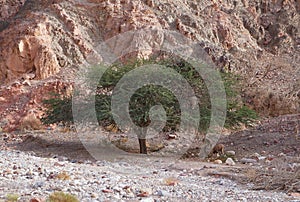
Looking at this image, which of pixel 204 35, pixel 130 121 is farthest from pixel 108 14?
pixel 130 121

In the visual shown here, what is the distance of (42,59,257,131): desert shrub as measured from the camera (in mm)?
10070

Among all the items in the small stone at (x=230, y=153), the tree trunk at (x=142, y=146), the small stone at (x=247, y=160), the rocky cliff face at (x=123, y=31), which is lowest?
the small stone at (x=247, y=160)

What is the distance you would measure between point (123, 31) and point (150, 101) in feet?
43.1

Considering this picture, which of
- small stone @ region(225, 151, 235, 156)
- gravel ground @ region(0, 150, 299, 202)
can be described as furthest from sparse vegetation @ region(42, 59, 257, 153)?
gravel ground @ region(0, 150, 299, 202)

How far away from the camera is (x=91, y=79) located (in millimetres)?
11234

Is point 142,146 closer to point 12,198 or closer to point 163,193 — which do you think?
point 163,193

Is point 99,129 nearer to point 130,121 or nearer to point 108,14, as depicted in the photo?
point 130,121

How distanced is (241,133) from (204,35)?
13459 mm

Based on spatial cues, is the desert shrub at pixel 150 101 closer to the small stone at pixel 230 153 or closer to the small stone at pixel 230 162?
the small stone at pixel 230 153

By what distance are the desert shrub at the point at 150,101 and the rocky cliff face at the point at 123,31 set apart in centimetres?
432

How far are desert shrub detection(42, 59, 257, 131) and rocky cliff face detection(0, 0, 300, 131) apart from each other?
4316mm

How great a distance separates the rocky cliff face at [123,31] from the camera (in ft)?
63.3

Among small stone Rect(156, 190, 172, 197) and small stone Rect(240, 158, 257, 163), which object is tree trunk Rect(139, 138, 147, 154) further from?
small stone Rect(156, 190, 172, 197)

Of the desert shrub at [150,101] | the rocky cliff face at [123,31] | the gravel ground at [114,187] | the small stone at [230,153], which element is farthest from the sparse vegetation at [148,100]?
the rocky cliff face at [123,31]
